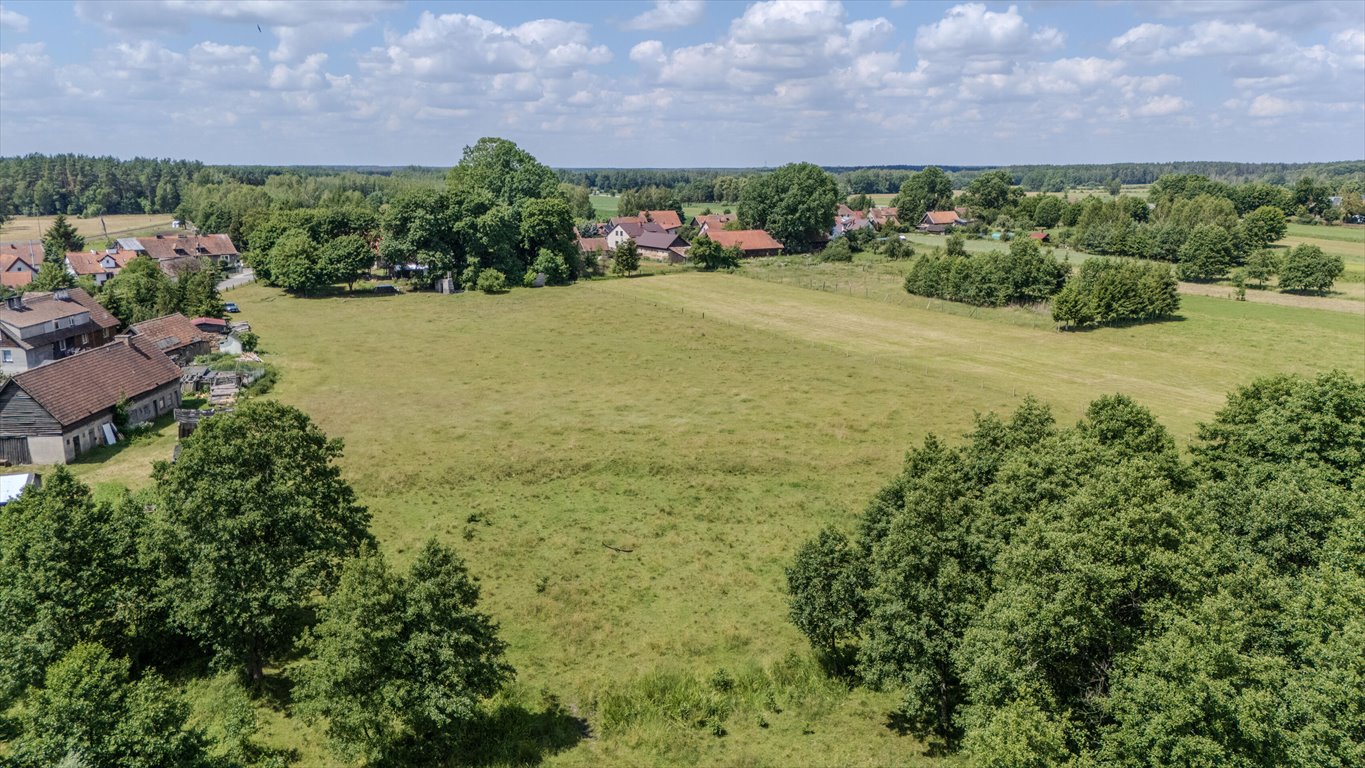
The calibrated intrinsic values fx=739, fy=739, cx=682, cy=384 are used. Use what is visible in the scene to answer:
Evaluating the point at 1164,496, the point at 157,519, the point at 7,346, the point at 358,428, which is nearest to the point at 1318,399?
the point at 1164,496

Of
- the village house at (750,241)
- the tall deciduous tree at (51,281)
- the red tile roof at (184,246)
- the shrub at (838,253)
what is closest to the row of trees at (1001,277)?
the shrub at (838,253)

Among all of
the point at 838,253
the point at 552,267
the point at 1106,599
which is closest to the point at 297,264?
the point at 552,267

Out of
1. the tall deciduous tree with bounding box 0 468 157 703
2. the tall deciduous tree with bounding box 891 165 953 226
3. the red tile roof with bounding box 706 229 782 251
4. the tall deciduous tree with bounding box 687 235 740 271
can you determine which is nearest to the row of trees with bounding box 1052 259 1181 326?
the tall deciduous tree with bounding box 687 235 740 271

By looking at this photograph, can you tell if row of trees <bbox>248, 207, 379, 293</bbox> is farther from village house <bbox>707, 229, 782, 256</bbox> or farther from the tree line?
the tree line

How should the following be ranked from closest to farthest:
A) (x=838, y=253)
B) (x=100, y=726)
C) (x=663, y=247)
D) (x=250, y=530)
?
1. (x=100, y=726)
2. (x=250, y=530)
3. (x=838, y=253)
4. (x=663, y=247)

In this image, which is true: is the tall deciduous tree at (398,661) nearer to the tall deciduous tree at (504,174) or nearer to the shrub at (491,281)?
the shrub at (491,281)

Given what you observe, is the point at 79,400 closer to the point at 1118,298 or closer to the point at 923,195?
the point at 1118,298
